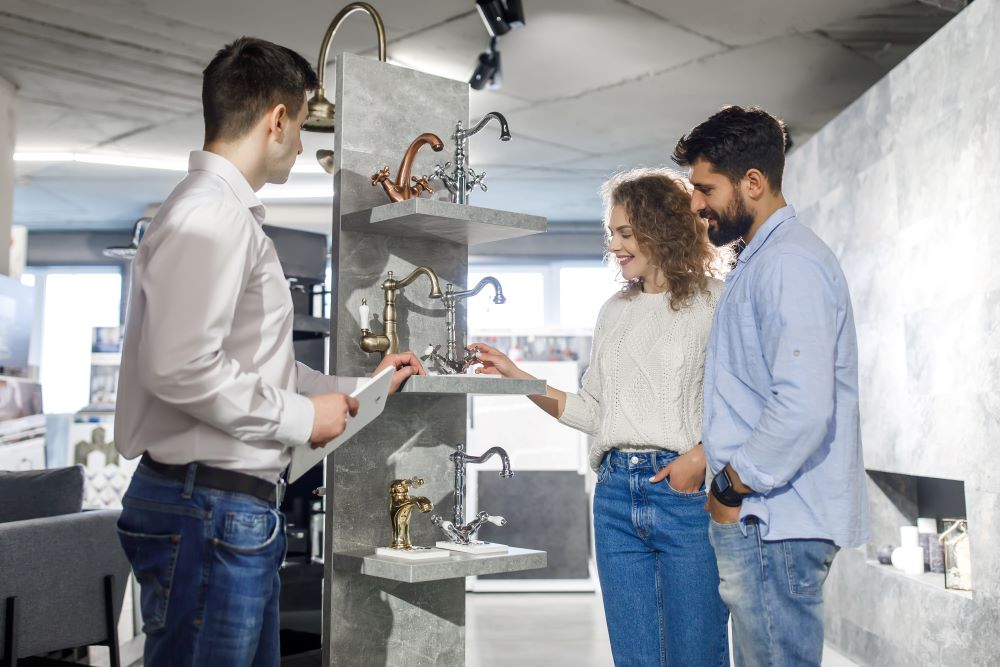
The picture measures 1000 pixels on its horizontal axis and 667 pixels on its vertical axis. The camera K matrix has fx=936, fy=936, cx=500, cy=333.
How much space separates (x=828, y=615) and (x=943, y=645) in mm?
1214

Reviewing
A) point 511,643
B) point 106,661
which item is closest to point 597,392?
point 511,643

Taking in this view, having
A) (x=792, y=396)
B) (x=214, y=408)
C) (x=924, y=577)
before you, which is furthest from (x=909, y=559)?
(x=214, y=408)

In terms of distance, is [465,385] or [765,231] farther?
[465,385]

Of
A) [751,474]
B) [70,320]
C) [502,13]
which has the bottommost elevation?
[751,474]

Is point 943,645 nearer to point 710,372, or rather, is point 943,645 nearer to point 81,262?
point 710,372

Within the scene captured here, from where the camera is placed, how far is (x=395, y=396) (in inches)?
86.7

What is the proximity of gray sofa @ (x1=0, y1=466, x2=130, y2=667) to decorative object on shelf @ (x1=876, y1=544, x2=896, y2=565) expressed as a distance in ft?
10.1

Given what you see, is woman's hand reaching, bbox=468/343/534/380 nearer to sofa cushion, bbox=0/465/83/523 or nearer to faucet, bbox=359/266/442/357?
faucet, bbox=359/266/442/357

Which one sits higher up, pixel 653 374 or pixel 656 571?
pixel 653 374

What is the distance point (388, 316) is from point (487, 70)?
271 centimetres

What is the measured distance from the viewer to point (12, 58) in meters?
4.86

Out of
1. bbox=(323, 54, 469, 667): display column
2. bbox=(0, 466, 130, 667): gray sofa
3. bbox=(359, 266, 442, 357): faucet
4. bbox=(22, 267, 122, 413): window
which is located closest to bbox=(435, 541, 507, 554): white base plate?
bbox=(323, 54, 469, 667): display column

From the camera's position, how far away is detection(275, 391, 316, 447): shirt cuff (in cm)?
140

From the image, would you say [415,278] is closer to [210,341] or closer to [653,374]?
[653,374]
